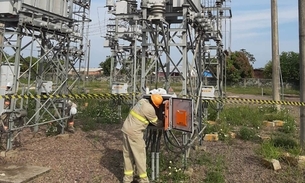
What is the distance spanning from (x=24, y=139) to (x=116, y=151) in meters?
3.11

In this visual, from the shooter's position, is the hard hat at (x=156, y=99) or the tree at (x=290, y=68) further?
the tree at (x=290, y=68)

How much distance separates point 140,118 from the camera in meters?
5.14

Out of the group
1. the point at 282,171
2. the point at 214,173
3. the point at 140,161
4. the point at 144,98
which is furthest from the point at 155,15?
the point at 282,171

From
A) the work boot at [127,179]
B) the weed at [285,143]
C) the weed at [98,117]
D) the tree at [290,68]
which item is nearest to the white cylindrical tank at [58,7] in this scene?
the weed at [98,117]

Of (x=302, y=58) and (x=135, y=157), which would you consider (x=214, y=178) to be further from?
(x=302, y=58)

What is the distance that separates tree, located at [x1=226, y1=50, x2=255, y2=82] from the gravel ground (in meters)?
37.6

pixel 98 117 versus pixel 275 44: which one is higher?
pixel 275 44

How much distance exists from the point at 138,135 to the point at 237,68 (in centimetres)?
4425

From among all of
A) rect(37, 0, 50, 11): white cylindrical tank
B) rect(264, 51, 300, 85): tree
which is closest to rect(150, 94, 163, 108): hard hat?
rect(37, 0, 50, 11): white cylindrical tank

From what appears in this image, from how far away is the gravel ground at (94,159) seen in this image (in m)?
5.57

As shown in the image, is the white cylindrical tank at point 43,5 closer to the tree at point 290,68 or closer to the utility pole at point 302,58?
the utility pole at point 302,58

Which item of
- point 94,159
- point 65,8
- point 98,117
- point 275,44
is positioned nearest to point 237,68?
point 275,44

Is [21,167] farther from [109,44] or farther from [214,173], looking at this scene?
[109,44]

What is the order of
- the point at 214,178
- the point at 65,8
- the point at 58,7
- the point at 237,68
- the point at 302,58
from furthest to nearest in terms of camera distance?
the point at 237,68 → the point at 65,8 → the point at 58,7 → the point at 302,58 → the point at 214,178
